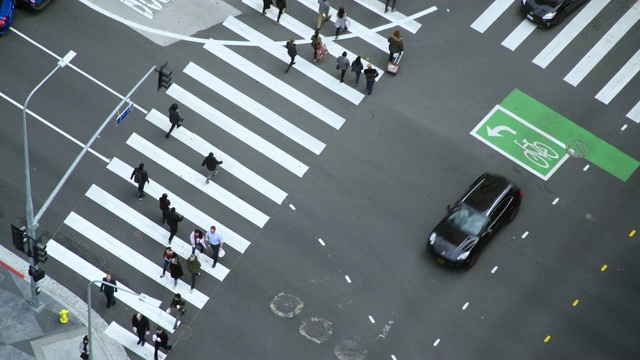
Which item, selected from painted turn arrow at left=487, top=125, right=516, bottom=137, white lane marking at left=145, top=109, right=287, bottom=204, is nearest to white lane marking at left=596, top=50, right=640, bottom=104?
painted turn arrow at left=487, top=125, right=516, bottom=137

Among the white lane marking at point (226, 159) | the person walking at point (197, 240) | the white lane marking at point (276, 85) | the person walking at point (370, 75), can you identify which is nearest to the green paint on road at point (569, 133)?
the person walking at point (370, 75)

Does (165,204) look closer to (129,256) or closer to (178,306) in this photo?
(129,256)

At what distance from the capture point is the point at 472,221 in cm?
3672

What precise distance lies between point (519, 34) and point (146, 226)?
16.9 meters

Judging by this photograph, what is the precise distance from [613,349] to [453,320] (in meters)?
5.27

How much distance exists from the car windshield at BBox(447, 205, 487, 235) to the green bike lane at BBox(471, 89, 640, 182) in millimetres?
4094

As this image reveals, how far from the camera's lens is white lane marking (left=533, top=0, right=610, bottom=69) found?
42.8 meters

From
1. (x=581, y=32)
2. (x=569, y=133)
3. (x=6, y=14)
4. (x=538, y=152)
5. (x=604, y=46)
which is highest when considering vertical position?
(x=604, y=46)

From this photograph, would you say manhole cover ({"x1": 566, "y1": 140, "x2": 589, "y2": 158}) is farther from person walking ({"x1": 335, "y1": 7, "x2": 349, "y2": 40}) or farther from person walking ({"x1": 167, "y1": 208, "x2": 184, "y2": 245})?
person walking ({"x1": 167, "y1": 208, "x2": 184, "y2": 245})

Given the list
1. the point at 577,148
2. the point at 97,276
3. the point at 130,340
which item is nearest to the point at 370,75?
the point at 577,148

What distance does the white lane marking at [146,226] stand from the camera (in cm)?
3625

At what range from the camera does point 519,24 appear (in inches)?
1720

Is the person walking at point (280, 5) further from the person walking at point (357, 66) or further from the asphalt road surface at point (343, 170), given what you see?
the person walking at point (357, 66)

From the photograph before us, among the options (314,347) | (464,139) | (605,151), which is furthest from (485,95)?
(314,347)
